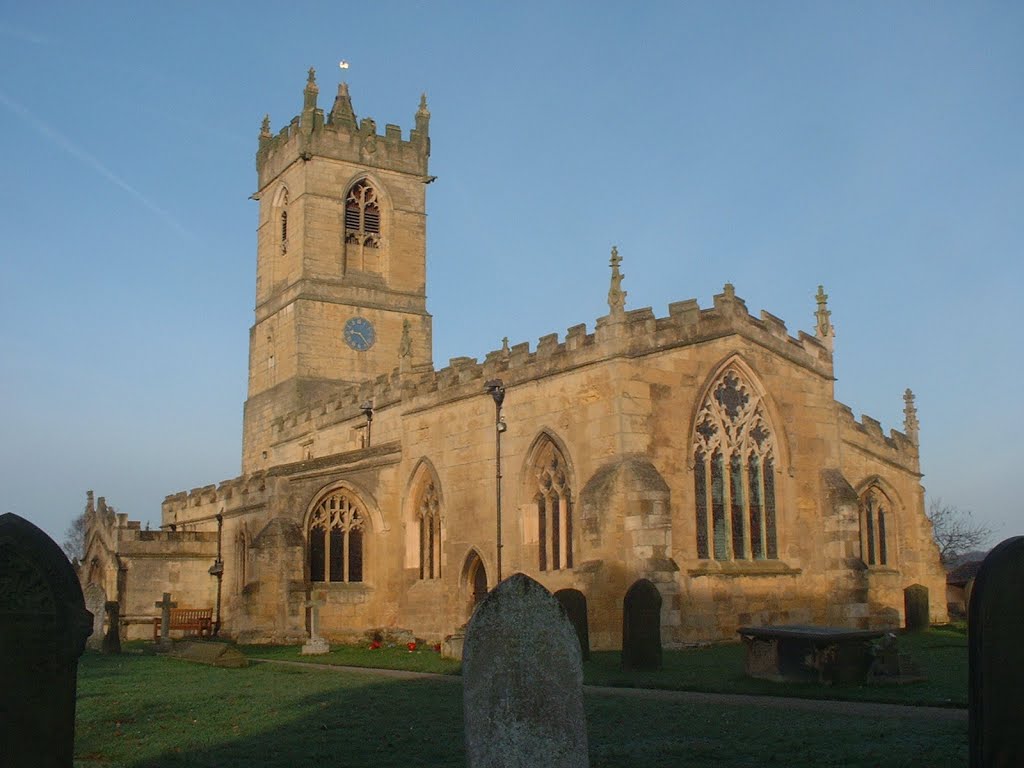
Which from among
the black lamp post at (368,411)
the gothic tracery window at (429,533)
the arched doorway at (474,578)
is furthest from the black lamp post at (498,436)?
the black lamp post at (368,411)

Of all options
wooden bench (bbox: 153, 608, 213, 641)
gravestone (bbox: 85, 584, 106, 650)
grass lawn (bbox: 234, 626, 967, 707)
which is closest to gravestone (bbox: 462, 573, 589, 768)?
grass lawn (bbox: 234, 626, 967, 707)

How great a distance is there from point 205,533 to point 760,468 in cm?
1814

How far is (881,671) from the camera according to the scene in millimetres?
16281

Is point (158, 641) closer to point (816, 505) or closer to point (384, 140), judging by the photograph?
point (816, 505)

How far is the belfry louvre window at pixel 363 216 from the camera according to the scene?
47.3 metres

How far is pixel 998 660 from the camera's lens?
21.5 ft

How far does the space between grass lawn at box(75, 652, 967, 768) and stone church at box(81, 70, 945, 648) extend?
7741mm

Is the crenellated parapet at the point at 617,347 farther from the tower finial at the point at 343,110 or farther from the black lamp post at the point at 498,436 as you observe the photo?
the tower finial at the point at 343,110

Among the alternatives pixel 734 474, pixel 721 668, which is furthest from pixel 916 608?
pixel 721 668

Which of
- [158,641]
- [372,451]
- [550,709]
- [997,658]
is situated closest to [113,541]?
[158,641]

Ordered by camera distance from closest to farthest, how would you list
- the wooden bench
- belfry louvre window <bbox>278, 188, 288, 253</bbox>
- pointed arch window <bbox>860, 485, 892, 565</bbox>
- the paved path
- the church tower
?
the paved path → pointed arch window <bbox>860, 485, 892, 565</bbox> → the wooden bench → the church tower → belfry louvre window <bbox>278, 188, 288, 253</bbox>

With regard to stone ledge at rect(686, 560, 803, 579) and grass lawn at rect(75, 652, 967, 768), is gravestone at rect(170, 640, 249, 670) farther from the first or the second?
stone ledge at rect(686, 560, 803, 579)

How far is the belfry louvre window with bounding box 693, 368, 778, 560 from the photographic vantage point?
2562cm

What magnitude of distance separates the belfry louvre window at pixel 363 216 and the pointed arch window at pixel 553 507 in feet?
76.0
